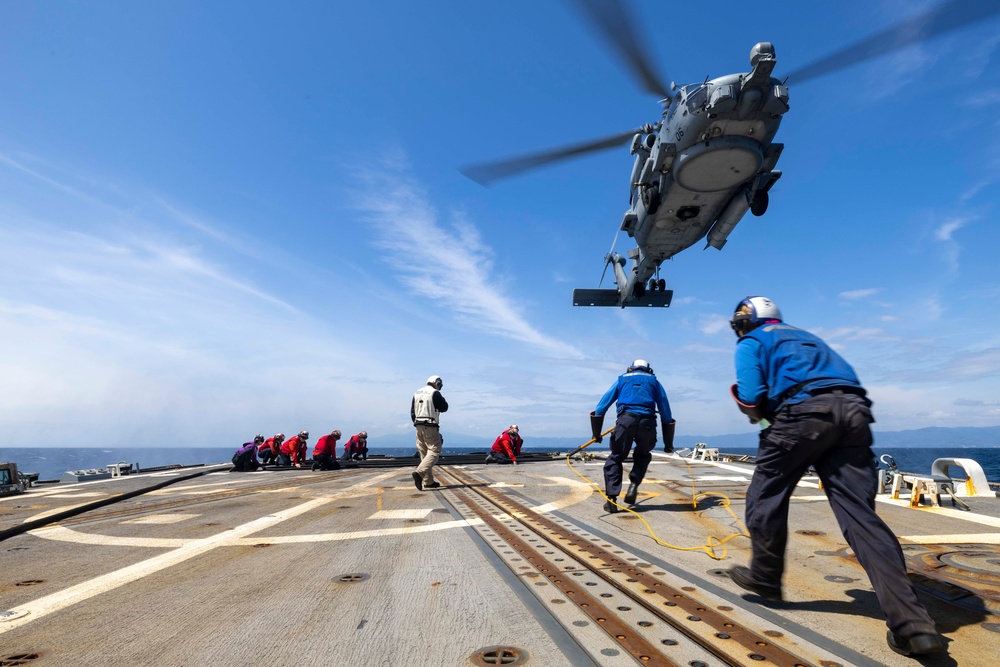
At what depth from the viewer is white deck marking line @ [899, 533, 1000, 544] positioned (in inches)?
167

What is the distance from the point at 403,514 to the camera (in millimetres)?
5992

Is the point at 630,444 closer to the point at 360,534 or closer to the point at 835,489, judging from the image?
the point at 360,534

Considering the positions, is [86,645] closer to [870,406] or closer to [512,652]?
[512,652]

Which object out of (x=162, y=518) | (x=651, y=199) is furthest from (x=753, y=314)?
(x=651, y=199)

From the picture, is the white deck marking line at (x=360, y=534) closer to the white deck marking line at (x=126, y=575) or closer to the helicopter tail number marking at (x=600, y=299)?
the white deck marking line at (x=126, y=575)

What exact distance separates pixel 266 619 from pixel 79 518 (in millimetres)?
5373

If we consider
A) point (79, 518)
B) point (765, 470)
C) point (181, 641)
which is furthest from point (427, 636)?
point (79, 518)

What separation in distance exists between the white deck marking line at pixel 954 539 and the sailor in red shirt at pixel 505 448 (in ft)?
38.8

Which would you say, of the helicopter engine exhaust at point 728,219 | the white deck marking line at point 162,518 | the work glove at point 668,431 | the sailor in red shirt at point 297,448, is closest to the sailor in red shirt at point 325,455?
the sailor in red shirt at point 297,448

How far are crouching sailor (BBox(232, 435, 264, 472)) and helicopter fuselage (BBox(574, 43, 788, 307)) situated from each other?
15.4 meters

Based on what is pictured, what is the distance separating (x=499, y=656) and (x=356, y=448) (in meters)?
18.8

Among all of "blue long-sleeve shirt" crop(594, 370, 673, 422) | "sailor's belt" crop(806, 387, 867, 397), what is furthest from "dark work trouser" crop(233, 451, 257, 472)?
"sailor's belt" crop(806, 387, 867, 397)

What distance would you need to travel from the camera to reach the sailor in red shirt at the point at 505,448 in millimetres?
15781

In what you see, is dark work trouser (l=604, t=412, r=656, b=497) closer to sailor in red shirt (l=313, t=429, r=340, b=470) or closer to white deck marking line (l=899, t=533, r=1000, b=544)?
white deck marking line (l=899, t=533, r=1000, b=544)
